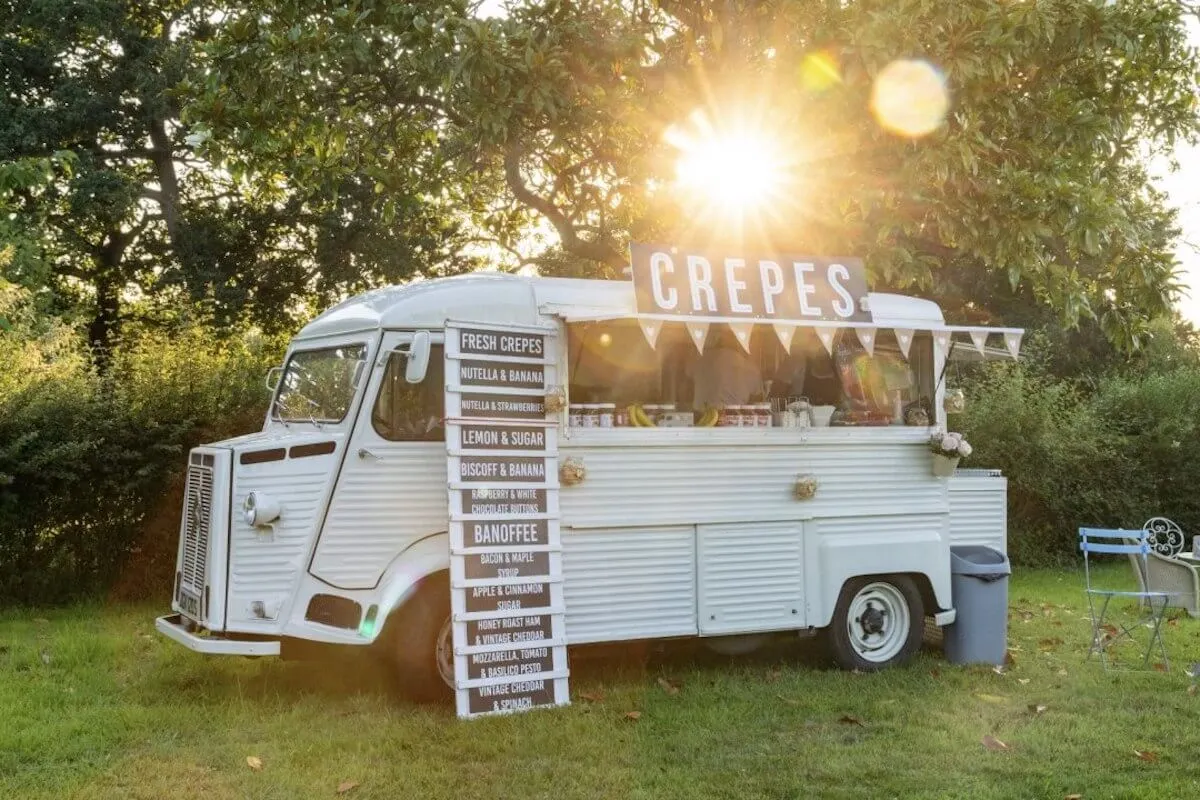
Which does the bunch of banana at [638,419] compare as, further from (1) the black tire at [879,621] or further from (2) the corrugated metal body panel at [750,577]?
(1) the black tire at [879,621]

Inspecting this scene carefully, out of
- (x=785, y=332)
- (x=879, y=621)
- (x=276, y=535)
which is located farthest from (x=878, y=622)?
(x=276, y=535)

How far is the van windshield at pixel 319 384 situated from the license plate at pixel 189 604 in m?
1.28

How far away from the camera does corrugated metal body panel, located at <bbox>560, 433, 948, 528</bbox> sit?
745 centimetres

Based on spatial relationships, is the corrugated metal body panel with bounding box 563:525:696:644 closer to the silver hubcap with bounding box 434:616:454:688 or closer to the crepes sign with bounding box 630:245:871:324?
the silver hubcap with bounding box 434:616:454:688

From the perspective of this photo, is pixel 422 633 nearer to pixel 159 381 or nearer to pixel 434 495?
pixel 434 495

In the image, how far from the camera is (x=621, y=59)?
10047 mm

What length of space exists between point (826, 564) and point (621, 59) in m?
4.76

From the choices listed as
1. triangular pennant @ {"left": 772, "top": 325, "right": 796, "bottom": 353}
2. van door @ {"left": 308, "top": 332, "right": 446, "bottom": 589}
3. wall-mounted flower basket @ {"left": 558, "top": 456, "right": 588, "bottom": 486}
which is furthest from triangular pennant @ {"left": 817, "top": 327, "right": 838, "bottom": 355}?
van door @ {"left": 308, "top": 332, "right": 446, "bottom": 589}

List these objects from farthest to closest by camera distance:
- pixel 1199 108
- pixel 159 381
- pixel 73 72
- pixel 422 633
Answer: pixel 73 72, pixel 1199 108, pixel 159 381, pixel 422 633

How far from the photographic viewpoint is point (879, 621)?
27.2 feet

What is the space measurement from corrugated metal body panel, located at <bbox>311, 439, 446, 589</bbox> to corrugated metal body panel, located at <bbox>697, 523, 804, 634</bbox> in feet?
6.02

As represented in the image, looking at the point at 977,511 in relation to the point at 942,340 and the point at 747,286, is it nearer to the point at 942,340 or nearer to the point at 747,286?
the point at 942,340

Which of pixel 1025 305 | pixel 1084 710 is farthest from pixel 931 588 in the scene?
pixel 1025 305

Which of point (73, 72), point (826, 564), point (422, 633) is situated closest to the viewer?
point (422, 633)
